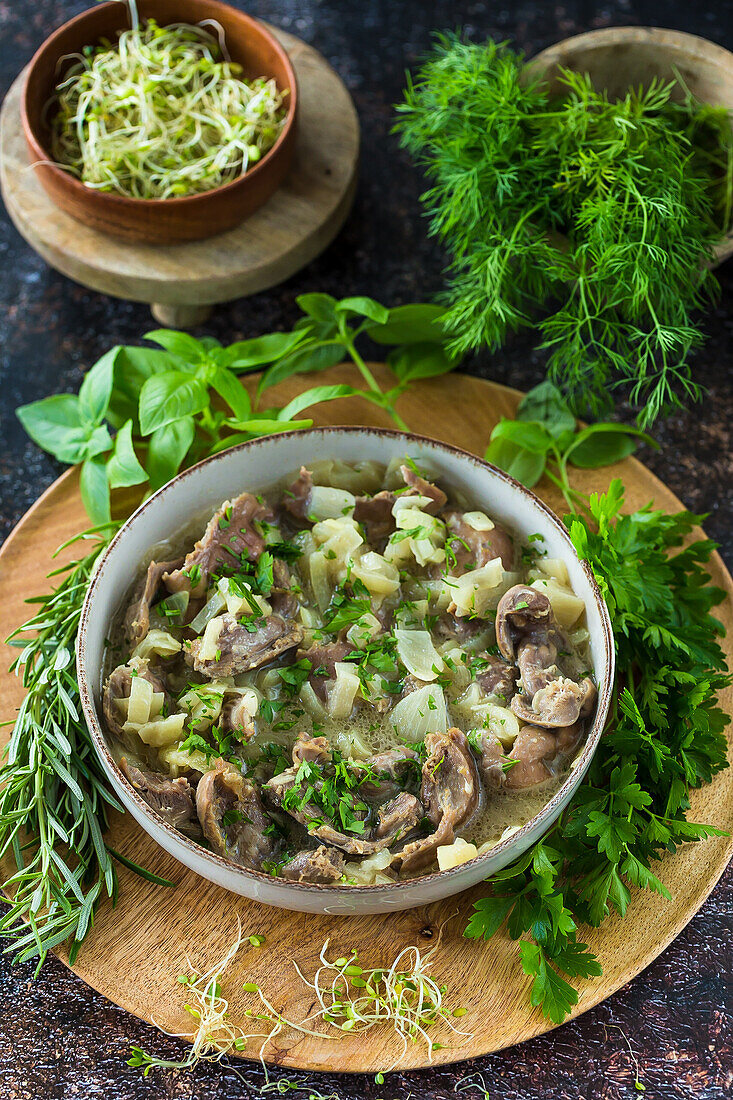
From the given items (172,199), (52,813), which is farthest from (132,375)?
(52,813)

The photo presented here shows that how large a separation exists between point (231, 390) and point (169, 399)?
7.5 inches

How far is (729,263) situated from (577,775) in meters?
2.40

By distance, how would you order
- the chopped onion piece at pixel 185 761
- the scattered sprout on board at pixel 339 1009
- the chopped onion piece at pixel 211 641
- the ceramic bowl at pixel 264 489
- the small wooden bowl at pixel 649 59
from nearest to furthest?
the ceramic bowl at pixel 264 489 → the scattered sprout on board at pixel 339 1009 → the chopped onion piece at pixel 185 761 → the chopped onion piece at pixel 211 641 → the small wooden bowl at pixel 649 59

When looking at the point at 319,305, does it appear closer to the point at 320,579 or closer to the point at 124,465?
the point at 124,465

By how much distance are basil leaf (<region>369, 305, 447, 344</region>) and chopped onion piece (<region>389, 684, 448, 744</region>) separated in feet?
3.99

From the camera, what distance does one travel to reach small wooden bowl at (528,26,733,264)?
11.3 feet

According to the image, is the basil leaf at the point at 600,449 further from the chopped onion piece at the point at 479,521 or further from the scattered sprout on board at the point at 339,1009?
the scattered sprout on board at the point at 339,1009

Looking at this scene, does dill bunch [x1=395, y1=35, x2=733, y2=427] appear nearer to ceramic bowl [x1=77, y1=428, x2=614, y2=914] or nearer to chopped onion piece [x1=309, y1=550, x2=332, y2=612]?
ceramic bowl [x1=77, y1=428, x2=614, y2=914]

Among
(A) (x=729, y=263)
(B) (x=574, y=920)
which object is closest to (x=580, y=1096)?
(B) (x=574, y=920)

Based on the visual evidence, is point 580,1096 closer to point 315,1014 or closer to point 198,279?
point 315,1014

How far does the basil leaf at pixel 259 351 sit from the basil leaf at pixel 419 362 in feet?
1.08

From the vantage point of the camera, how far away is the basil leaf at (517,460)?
3.23 m

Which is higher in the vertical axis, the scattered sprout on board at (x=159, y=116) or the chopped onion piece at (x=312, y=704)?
the scattered sprout on board at (x=159, y=116)

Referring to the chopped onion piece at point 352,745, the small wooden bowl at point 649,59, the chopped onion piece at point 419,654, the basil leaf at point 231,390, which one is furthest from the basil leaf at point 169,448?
the small wooden bowl at point 649,59
